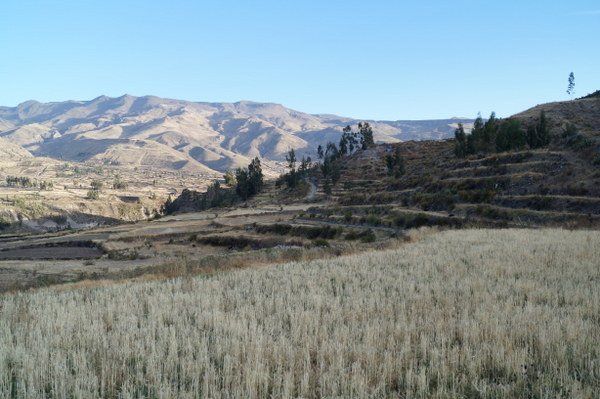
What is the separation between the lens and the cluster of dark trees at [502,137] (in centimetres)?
6731

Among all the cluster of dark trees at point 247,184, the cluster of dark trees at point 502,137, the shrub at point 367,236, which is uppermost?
the cluster of dark trees at point 502,137

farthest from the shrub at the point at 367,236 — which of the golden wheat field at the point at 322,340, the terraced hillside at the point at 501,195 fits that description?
the golden wheat field at the point at 322,340

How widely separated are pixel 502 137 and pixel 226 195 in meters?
103

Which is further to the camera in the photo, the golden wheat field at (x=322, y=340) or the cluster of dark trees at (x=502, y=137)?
the cluster of dark trees at (x=502, y=137)

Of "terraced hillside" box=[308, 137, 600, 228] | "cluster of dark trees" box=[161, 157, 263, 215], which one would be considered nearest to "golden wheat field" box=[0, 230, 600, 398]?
"terraced hillside" box=[308, 137, 600, 228]

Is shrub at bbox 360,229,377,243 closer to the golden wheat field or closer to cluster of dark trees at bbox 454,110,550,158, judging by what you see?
the golden wheat field

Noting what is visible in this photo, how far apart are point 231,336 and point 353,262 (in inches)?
492

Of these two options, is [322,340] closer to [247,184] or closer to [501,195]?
[501,195]

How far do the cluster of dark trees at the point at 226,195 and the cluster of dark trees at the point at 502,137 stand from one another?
250 ft

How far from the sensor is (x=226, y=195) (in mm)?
148250

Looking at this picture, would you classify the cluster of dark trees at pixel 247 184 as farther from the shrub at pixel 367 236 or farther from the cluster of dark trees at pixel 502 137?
the shrub at pixel 367 236

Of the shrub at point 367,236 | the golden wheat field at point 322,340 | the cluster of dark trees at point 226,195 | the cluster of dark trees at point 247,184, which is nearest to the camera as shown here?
the golden wheat field at point 322,340

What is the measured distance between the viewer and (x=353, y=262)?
20375mm

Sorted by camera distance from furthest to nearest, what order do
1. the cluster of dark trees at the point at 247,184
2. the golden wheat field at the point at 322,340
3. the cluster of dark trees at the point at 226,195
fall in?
the cluster of dark trees at the point at 247,184 < the cluster of dark trees at the point at 226,195 < the golden wheat field at the point at 322,340
